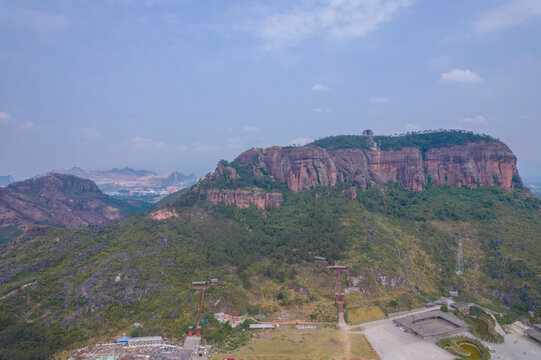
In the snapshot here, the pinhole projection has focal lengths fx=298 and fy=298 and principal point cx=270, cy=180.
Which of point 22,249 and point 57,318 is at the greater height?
point 22,249

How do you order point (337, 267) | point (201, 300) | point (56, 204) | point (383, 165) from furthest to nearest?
point (56, 204) → point (383, 165) → point (337, 267) → point (201, 300)

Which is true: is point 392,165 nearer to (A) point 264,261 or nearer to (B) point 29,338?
(A) point 264,261

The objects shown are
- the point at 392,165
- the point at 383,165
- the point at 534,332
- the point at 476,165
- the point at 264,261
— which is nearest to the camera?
the point at 534,332

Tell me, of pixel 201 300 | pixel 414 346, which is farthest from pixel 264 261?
pixel 414 346

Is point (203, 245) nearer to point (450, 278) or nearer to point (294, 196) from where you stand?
point (294, 196)

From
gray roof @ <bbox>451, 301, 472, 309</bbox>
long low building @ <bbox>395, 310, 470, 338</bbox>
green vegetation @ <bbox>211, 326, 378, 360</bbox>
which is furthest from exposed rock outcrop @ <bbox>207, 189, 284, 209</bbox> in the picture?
gray roof @ <bbox>451, 301, 472, 309</bbox>

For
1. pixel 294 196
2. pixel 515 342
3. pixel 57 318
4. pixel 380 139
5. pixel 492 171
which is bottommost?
pixel 515 342

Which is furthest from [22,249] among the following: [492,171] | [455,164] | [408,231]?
[492,171]

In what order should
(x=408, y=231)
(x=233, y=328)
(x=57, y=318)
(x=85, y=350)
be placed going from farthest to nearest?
(x=408, y=231) < (x=233, y=328) < (x=57, y=318) < (x=85, y=350)
